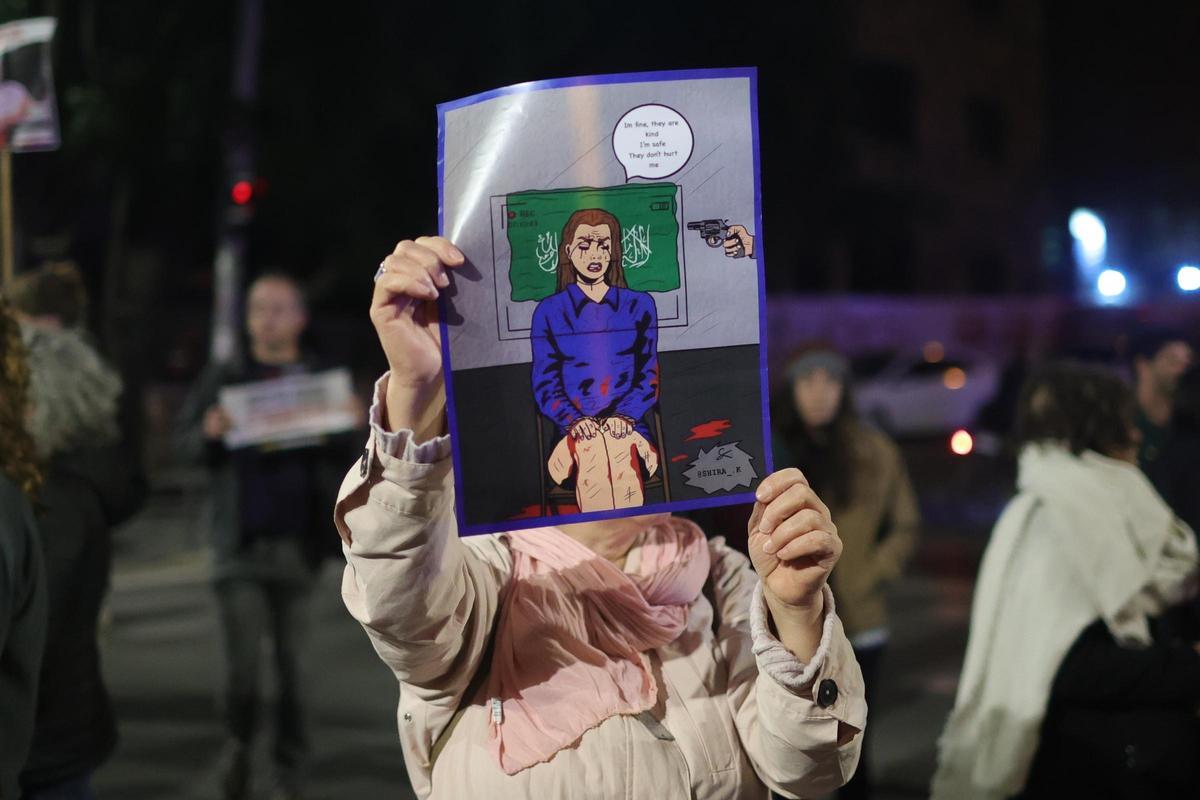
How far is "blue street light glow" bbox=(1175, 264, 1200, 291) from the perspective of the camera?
175 inches

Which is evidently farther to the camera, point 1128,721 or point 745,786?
point 1128,721

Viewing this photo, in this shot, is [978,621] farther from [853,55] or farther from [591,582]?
[853,55]

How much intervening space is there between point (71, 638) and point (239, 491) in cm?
234

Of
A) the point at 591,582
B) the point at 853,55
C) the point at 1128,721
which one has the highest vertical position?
the point at 853,55

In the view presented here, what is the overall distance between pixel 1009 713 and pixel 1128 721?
0.31 metres

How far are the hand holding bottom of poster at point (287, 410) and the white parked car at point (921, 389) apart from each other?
19087mm

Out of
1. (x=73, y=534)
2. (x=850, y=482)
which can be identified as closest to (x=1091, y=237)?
(x=850, y=482)

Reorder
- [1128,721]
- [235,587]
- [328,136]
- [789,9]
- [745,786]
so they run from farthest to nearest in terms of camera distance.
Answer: [789,9], [328,136], [235,587], [1128,721], [745,786]

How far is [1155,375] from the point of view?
5.25 metres

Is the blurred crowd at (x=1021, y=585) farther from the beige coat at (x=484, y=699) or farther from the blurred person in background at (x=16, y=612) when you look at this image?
the beige coat at (x=484, y=699)

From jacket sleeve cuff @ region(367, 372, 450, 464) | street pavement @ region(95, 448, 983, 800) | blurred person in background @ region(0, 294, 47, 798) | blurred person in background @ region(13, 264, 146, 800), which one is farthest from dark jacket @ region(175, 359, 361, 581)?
jacket sleeve cuff @ region(367, 372, 450, 464)

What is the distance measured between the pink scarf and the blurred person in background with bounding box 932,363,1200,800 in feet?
5.41

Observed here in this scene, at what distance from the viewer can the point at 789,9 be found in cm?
→ 2631

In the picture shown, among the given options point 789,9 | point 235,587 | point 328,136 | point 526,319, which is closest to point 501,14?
point 328,136
